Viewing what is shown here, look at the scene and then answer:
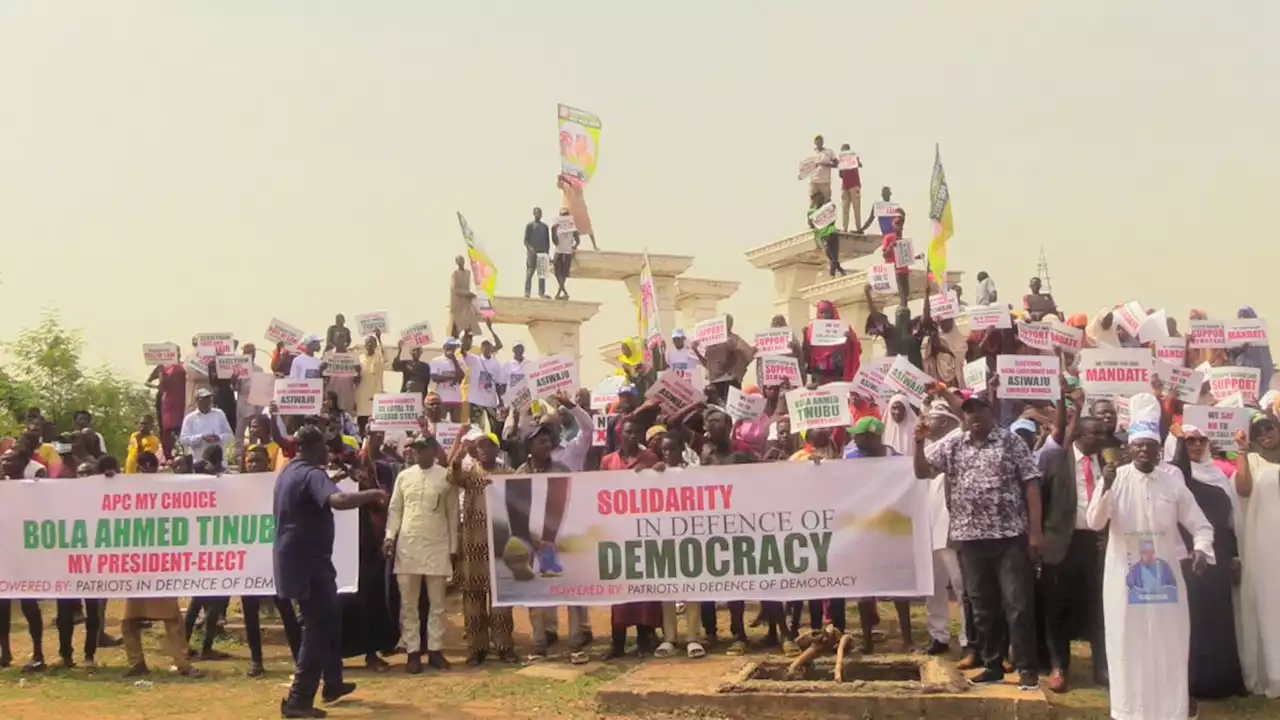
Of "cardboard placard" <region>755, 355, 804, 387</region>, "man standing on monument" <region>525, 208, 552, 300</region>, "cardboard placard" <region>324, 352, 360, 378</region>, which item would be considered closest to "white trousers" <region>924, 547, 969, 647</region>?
"cardboard placard" <region>755, 355, 804, 387</region>

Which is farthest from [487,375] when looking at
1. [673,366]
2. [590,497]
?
[590,497]

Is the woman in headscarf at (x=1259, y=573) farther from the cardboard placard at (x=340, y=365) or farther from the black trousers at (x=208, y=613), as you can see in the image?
the cardboard placard at (x=340, y=365)

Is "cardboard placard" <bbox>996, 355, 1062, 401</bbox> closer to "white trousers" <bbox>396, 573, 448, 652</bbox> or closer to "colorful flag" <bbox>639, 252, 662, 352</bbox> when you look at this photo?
"white trousers" <bbox>396, 573, 448, 652</bbox>

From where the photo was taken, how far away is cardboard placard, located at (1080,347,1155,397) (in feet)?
33.1

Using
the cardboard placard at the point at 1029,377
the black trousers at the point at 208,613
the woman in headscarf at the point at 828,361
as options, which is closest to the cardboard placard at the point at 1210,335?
the cardboard placard at the point at 1029,377

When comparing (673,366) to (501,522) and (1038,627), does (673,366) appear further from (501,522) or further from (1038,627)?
(1038,627)

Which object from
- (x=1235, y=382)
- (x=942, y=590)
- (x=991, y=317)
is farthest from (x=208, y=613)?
(x=1235, y=382)

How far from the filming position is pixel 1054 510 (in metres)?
7.88

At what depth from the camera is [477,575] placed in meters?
9.85

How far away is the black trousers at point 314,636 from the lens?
26.1 ft

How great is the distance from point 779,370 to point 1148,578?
19.1 ft

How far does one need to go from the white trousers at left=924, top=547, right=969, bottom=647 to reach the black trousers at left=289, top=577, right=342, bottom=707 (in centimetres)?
441

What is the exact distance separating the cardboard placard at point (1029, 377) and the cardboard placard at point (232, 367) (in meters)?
9.24

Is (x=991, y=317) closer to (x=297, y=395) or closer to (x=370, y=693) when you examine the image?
(x=370, y=693)
